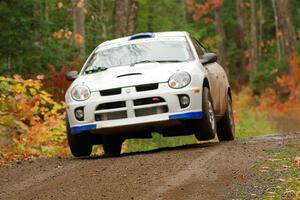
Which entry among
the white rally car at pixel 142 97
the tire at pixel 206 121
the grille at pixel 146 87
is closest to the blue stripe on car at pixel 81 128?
the white rally car at pixel 142 97

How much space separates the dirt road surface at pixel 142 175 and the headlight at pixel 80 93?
0.85 metres

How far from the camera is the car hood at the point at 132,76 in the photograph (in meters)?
10.3

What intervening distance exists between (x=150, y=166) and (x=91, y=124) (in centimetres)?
201

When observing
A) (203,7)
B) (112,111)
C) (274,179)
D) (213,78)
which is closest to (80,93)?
(112,111)

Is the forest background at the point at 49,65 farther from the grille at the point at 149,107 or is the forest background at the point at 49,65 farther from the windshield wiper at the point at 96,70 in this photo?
the grille at the point at 149,107

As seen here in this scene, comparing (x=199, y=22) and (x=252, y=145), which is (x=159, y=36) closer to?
(x=252, y=145)

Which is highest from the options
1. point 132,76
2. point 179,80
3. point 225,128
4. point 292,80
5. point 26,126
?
point 132,76

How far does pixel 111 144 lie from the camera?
39.3 feet

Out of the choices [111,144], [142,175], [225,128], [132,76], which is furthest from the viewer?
[225,128]

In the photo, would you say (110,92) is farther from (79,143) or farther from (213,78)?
(213,78)

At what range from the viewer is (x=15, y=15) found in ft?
55.2

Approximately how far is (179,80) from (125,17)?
8.20 meters

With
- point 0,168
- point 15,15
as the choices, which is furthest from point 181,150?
point 15,15

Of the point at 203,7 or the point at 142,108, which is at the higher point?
the point at 203,7
